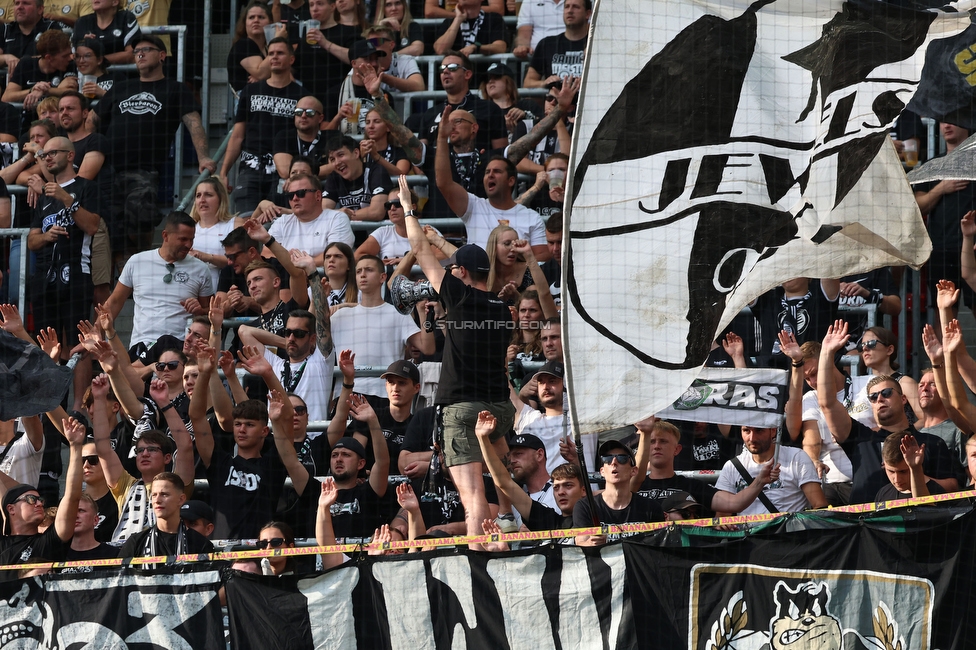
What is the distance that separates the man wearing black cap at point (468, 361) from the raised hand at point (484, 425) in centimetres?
37

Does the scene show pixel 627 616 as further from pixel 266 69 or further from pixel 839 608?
pixel 266 69

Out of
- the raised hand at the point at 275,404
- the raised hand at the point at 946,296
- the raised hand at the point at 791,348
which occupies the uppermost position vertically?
the raised hand at the point at 946,296

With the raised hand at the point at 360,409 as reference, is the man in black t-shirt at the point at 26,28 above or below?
above

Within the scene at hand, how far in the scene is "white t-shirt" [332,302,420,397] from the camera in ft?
31.0

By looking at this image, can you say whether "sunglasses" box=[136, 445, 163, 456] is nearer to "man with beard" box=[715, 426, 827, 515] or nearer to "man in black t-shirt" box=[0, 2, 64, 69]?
"man with beard" box=[715, 426, 827, 515]

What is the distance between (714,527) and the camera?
22.8 feet

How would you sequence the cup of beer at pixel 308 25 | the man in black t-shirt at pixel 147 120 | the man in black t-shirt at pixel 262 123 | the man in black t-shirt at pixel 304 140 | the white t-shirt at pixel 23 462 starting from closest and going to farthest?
the white t-shirt at pixel 23 462
the man in black t-shirt at pixel 304 140
the man in black t-shirt at pixel 262 123
the man in black t-shirt at pixel 147 120
the cup of beer at pixel 308 25

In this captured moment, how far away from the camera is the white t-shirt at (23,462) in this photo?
8.95m

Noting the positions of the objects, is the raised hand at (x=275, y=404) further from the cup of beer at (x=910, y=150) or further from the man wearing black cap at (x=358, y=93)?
the cup of beer at (x=910, y=150)

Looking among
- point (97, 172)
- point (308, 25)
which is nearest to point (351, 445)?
point (97, 172)

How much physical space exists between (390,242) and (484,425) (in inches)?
121

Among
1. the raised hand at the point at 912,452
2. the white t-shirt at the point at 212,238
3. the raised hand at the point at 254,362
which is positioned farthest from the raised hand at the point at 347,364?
the raised hand at the point at 912,452

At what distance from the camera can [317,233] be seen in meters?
10.4

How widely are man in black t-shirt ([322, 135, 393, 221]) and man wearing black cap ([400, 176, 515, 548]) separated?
2.56 m
